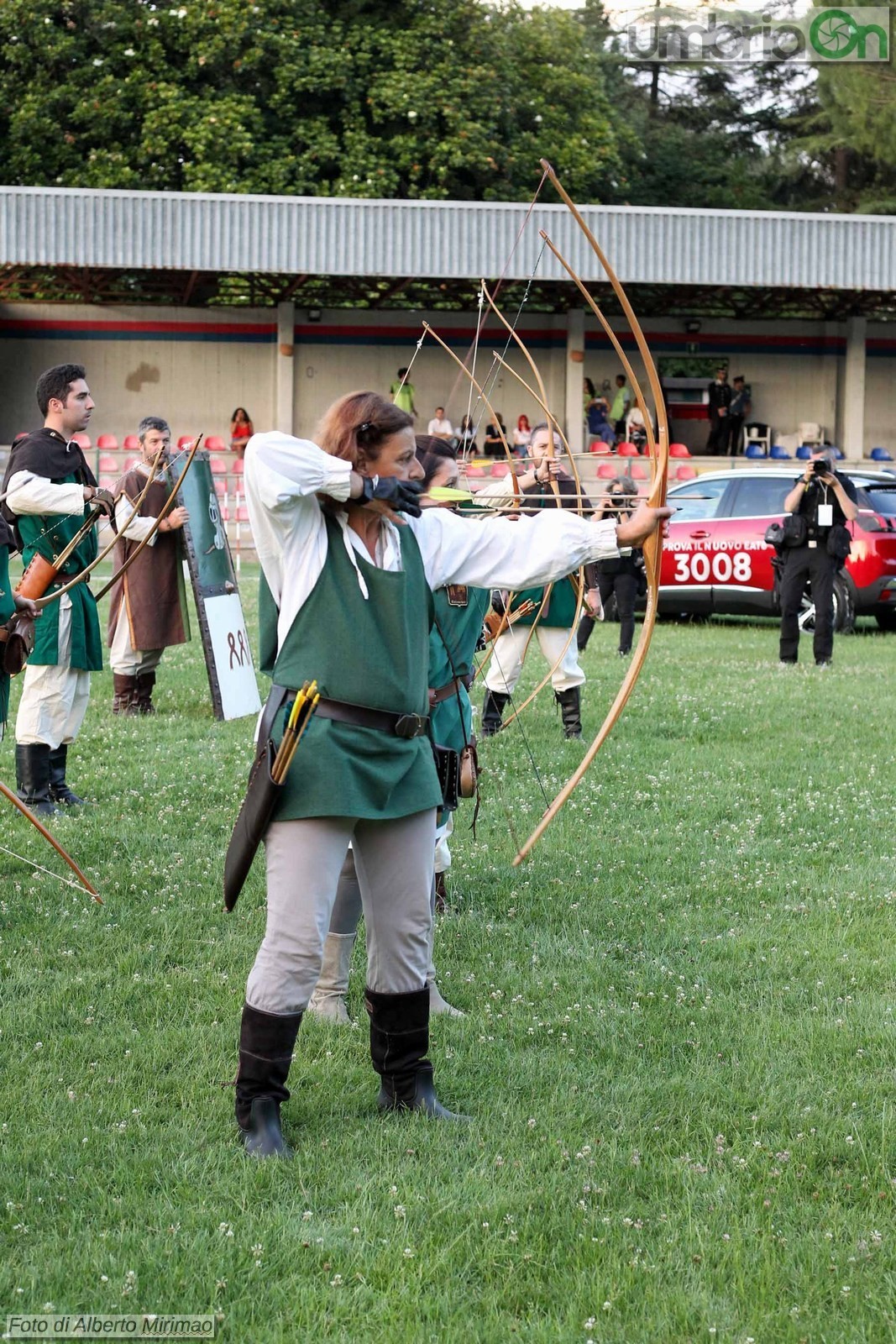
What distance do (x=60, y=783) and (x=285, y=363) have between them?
22621 mm

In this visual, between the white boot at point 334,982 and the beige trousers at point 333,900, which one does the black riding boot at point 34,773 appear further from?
the beige trousers at point 333,900

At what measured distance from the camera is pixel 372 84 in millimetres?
29891

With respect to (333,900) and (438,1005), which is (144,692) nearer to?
(438,1005)

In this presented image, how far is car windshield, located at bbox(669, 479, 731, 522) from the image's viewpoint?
632 inches

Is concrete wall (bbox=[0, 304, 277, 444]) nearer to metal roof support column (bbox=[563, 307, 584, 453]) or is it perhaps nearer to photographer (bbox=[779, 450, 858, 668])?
metal roof support column (bbox=[563, 307, 584, 453])

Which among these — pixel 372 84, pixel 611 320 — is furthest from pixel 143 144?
pixel 611 320

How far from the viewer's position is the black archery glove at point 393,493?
11.0 ft

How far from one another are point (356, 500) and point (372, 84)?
28696 millimetres

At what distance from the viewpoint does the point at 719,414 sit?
29391 millimetres

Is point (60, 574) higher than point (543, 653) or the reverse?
higher

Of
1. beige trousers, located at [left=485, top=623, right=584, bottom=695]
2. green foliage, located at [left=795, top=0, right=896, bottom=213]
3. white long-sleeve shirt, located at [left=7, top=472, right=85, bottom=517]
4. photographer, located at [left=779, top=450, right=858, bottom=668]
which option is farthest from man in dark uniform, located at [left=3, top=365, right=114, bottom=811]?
green foliage, located at [left=795, top=0, right=896, bottom=213]

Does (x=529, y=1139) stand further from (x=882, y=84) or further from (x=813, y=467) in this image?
(x=882, y=84)

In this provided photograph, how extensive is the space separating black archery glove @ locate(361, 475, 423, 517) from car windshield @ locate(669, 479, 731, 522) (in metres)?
12.8

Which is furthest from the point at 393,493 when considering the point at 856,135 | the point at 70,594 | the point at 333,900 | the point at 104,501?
the point at 856,135
